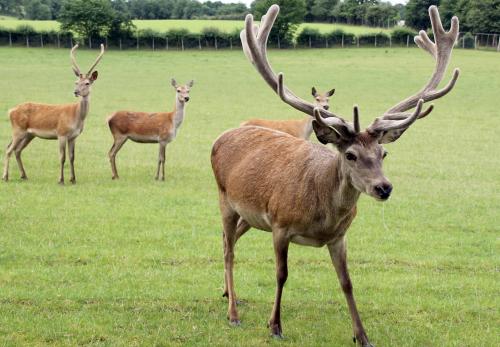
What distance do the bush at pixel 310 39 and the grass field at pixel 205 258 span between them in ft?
126

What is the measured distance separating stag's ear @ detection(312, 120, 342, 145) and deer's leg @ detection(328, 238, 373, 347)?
3.01 feet

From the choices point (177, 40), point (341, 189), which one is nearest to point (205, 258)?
point (341, 189)

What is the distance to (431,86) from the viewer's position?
626cm

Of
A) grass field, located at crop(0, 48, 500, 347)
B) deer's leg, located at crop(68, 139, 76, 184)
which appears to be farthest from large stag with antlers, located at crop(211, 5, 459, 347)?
deer's leg, located at crop(68, 139, 76, 184)

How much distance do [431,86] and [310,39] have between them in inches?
2061

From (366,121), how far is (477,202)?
34.8 ft

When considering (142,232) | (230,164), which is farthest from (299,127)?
(230,164)

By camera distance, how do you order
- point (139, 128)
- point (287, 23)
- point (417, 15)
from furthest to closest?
point (417, 15), point (287, 23), point (139, 128)

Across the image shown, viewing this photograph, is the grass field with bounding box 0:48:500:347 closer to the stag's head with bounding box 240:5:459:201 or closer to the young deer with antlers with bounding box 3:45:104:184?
the young deer with antlers with bounding box 3:45:104:184

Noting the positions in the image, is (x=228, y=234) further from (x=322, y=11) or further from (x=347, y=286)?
(x=322, y=11)

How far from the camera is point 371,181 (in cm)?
518

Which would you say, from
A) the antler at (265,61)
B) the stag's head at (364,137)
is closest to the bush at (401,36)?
the antler at (265,61)

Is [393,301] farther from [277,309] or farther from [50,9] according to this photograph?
[50,9]

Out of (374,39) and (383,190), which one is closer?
(383,190)
